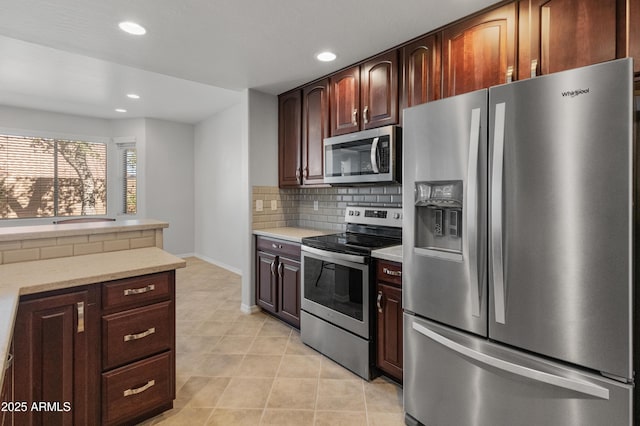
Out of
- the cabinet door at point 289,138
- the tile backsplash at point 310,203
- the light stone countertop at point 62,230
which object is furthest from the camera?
the cabinet door at point 289,138

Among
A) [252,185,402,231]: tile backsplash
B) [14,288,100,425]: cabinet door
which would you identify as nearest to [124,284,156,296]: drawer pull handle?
[14,288,100,425]: cabinet door

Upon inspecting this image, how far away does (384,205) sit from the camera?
2.87 m

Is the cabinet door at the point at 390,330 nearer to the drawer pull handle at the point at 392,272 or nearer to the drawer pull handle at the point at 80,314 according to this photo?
the drawer pull handle at the point at 392,272

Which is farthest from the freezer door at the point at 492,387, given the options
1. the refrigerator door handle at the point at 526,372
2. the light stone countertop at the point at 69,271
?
the light stone countertop at the point at 69,271

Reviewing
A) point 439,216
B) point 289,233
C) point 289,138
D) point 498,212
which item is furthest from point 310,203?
point 498,212

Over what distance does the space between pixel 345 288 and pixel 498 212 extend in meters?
1.28

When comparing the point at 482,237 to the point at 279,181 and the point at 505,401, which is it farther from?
the point at 279,181

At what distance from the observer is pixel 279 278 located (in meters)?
3.13

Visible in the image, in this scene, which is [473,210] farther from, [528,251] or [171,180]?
[171,180]

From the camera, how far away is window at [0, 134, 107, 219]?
4.94 meters

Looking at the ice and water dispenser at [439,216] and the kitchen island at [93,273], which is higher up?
the ice and water dispenser at [439,216]

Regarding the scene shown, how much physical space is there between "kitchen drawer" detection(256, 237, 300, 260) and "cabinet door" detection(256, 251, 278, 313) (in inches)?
2.5

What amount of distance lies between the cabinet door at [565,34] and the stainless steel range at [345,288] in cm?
136

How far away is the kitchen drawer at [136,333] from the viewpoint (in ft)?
5.30
